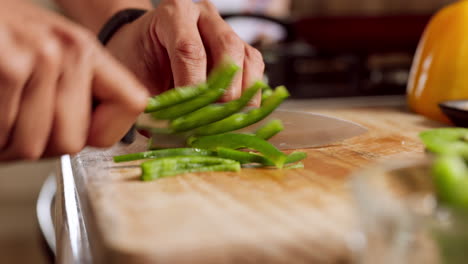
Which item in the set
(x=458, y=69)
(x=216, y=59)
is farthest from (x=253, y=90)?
(x=458, y=69)

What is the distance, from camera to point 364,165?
0.75 metres

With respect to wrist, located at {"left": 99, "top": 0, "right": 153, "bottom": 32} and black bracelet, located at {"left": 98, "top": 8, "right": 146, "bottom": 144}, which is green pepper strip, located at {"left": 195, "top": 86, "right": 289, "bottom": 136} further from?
wrist, located at {"left": 99, "top": 0, "right": 153, "bottom": 32}

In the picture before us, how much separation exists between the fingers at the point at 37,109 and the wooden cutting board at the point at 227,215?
89 millimetres

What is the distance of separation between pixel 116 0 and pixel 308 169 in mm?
781

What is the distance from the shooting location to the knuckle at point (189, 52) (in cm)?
Result: 92

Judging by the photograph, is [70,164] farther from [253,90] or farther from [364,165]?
[364,165]

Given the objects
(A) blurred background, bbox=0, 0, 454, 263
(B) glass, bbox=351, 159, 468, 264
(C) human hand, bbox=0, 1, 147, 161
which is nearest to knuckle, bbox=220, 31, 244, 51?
(C) human hand, bbox=0, 1, 147, 161

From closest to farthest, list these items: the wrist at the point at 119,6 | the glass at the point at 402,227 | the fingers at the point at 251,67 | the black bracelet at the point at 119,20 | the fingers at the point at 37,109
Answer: the glass at the point at 402,227
the fingers at the point at 37,109
the fingers at the point at 251,67
the black bracelet at the point at 119,20
the wrist at the point at 119,6

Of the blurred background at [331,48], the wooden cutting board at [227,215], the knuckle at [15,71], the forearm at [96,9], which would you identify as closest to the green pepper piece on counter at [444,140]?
the wooden cutting board at [227,215]

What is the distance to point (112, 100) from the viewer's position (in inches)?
20.6

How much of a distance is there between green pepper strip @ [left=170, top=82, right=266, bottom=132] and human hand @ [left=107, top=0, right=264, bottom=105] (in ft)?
0.32

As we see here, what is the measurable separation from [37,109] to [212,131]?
36cm

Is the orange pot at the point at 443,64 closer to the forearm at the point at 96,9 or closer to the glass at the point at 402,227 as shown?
the forearm at the point at 96,9

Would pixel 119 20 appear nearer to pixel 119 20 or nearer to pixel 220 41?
pixel 119 20
